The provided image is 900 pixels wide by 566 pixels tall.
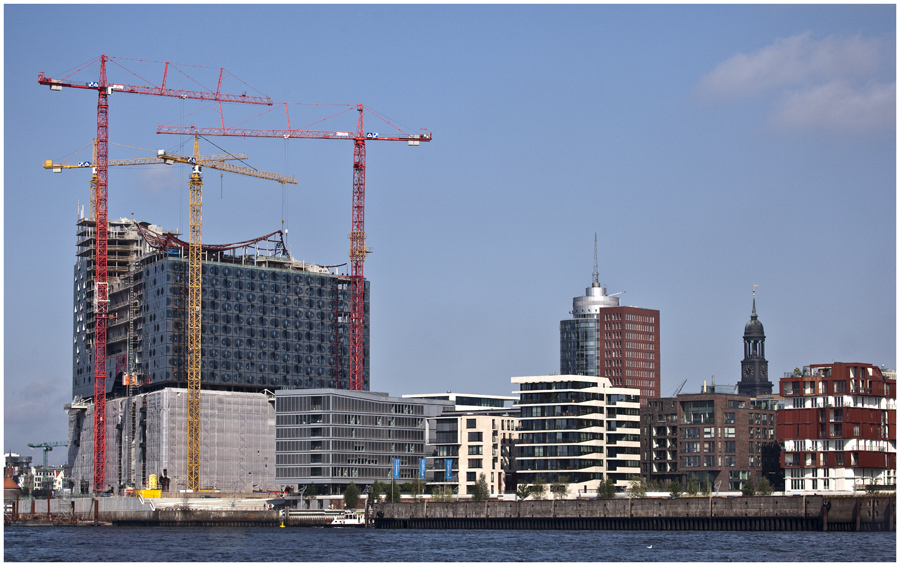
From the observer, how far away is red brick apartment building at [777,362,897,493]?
186000mm

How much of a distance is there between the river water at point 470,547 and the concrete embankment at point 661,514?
4.75 m

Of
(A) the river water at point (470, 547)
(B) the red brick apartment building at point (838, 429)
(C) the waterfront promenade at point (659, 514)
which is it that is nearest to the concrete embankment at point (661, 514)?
(C) the waterfront promenade at point (659, 514)

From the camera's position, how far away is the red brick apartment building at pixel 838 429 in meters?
186

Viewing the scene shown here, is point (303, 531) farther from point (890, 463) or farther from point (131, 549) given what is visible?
point (890, 463)

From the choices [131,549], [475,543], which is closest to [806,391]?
[475,543]

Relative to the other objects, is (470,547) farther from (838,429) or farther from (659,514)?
(838,429)

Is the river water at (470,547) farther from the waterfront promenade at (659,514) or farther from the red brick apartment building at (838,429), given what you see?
the red brick apartment building at (838,429)

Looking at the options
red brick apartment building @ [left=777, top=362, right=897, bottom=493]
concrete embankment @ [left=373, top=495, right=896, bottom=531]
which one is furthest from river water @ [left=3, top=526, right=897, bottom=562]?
red brick apartment building @ [left=777, top=362, right=897, bottom=493]

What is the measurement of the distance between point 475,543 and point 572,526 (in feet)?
113

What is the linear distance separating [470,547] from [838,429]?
67191 millimetres

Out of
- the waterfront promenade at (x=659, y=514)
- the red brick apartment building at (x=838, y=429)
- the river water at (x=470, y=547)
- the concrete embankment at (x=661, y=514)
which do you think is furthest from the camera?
the red brick apartment building at (x=838, y=429)

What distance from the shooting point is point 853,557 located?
384 ft

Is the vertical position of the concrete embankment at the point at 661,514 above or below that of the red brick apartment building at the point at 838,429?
below

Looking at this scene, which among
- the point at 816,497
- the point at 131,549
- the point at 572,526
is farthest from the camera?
the point at 572,526
